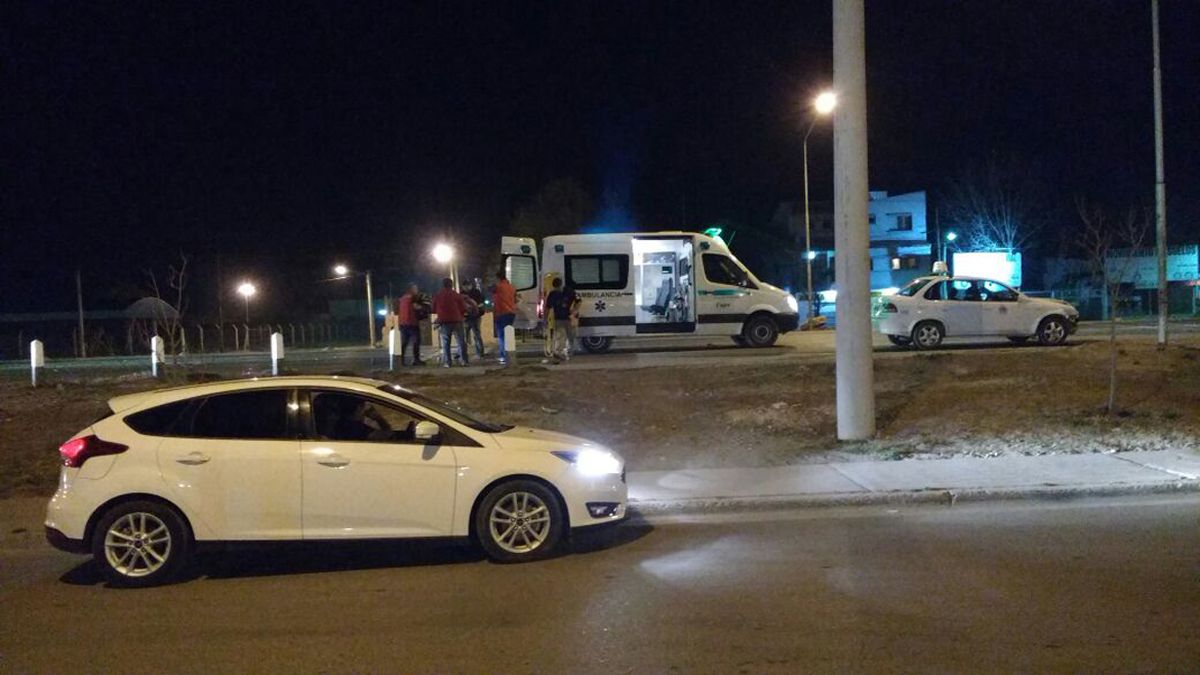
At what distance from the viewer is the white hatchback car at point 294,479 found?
7.54 metres

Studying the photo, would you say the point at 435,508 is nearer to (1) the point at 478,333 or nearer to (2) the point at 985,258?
(1) the point at 478,333

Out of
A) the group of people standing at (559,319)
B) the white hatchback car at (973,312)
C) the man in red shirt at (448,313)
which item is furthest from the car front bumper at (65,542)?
the white hatchback car at (973,312)

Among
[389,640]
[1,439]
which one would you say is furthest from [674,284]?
[389,640]

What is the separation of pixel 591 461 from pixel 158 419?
336 cm

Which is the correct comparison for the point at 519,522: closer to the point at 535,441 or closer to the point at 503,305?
the point at 535,441

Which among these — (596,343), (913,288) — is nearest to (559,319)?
(596,343)

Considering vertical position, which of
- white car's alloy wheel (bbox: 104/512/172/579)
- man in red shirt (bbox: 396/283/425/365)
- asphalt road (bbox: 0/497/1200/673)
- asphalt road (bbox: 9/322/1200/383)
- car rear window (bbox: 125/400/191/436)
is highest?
man in red shirt (bbox: 396/283/425/365)

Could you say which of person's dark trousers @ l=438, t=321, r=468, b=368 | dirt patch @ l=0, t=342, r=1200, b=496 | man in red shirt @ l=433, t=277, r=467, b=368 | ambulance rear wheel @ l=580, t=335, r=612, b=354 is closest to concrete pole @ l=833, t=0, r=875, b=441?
dirt patch @ l=0, t=342, r=1200, b=496

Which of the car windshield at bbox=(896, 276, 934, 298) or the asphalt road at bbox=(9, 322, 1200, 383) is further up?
the car windshield at bbox=(896, 276, 934, 298)

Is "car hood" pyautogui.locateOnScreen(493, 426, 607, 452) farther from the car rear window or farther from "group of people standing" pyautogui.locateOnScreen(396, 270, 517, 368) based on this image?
"group of people standing" pyautogui.locateOnScreen(396, 270, 517, 368)

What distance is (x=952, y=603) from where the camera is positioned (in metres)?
6.46

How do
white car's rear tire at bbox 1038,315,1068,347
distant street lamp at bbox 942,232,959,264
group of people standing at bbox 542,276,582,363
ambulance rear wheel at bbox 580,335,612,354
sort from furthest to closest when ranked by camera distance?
1. distant street lamp at bbox 942,232,959,264
2. ambulance rear wheel at bbox 580,335,612,354
3. white car's rear tire at bbox 1038,315,1068,347
4. group of people standing at bbox 542,276,582,363

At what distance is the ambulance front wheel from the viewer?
2356 centimetres

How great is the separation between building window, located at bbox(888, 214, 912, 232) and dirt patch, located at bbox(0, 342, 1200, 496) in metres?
57.6
